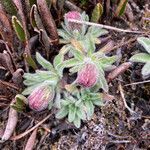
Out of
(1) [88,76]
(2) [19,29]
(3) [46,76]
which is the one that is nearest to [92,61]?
(1) [88,76]

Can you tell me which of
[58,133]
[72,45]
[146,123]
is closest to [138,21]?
[72,45]

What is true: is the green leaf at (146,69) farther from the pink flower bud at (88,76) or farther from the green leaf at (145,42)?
the pink flower bud at (88,76)

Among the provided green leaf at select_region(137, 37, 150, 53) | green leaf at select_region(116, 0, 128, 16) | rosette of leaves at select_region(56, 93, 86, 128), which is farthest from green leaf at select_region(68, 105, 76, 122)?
green leaf at select_region(116, 0, 128, 16)

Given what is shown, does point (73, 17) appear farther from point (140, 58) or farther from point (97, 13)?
point (140, 58)

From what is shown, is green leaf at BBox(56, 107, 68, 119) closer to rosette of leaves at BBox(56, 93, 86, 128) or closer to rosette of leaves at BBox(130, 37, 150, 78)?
rosette of leaves at BBox(56, 93, 86, 128)

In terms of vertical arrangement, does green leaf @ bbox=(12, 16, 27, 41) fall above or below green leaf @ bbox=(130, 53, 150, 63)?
above
